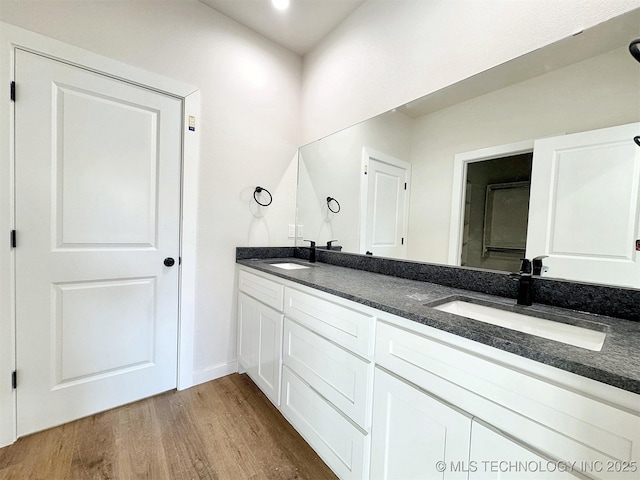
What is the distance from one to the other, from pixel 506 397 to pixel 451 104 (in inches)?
52.7

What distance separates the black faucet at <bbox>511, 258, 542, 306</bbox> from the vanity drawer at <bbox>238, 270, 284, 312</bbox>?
1.12 meters

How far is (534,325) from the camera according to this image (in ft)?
3.21

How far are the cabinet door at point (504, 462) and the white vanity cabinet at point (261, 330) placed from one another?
3.43ft

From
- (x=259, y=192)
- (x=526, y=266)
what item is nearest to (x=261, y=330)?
(x=259, y=192)

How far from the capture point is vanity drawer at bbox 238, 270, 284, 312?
5.22 ft

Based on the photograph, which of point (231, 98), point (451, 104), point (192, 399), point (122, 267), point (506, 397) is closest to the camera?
point (506, 397)

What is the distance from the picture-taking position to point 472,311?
45.3 inches

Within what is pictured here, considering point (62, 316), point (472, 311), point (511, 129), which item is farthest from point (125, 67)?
point (472, 311)

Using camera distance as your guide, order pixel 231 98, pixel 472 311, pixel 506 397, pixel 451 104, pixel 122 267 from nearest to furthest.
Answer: pixel 506 397, pixel 472 311, pixel 451 104, pixel 122 267, pixel 231 98

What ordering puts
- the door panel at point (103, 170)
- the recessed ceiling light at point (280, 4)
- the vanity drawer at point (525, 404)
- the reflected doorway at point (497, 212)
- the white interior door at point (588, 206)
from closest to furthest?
the vanity drawer at point (525, 404) < the white interior door at point (588, 206) < the reflected doorway at point (497, 212) < the door panel at point (103, 170) < the recessed ceiling light at point (280, 4)

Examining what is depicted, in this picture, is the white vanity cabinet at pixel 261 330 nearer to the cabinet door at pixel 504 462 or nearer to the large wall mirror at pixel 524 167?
the large wall mirror at pixel 524 167

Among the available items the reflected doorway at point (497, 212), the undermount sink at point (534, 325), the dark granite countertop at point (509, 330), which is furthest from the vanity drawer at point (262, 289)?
the reflected doorway at point (497, 212)

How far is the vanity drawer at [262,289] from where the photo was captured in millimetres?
1592

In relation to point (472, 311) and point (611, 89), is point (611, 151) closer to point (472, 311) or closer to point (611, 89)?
point (611, 89)
